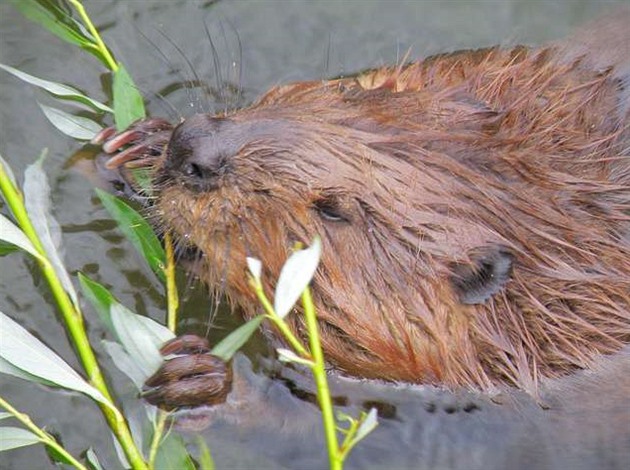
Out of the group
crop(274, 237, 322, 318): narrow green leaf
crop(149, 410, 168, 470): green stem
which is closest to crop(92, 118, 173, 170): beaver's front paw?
crop(149, 410, 168, 470): green stem

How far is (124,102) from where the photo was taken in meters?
2.90

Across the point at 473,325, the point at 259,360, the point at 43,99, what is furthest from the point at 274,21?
the point at 473,325

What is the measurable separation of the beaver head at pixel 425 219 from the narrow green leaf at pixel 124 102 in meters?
0.39

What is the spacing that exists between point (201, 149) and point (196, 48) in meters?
1.24

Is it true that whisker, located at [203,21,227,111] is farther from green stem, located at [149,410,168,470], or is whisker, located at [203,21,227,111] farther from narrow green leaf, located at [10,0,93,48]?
green stem, located at [149,410,168,470]

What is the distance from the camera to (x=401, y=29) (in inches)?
146

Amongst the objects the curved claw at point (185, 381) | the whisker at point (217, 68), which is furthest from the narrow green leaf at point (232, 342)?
the whisker at point (217, 68)

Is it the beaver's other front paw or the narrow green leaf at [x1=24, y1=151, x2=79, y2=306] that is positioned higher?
the beaver's other front paw

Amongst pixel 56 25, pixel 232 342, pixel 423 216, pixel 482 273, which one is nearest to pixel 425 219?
pixel 423 216

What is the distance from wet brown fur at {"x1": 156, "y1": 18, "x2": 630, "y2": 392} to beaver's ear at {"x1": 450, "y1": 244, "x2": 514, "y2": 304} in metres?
0.02

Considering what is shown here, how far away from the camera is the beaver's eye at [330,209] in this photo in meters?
2.48

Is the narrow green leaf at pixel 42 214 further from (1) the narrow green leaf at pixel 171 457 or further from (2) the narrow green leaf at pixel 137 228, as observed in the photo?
(1) the narrow green leaf at pixel 171 457

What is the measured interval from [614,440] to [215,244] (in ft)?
3.52

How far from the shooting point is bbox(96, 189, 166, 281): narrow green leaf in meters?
2.71
